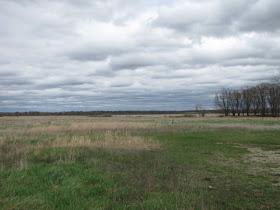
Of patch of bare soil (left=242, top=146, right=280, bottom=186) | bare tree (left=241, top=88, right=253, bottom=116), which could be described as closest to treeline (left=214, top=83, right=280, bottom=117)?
bare tree (left=241, top=88, right=253, bottom=116)

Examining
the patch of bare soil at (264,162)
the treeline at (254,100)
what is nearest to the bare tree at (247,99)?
the treeline at (254,100)

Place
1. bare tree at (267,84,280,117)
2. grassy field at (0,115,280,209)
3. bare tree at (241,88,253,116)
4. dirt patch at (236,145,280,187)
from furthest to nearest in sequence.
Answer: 1. bare tree at (241,88,253,116)
2. bare tree at (267,84,280,117)
3. dirt patch at (236,145,280,187)
4. grassy field at (0,115,280,209)

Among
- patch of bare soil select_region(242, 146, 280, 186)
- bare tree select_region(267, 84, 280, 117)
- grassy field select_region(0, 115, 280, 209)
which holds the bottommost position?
patch of bare soil select_region(242, 146, 280, 186)

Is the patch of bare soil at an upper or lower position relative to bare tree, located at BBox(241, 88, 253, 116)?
lower

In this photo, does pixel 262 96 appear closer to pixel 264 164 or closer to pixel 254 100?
pixel 254 100

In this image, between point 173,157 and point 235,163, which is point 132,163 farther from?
point 235,163

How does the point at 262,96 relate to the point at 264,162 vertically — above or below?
above

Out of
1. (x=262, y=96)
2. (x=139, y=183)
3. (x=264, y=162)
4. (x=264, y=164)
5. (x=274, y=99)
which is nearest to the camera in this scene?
(x=139, y=183)

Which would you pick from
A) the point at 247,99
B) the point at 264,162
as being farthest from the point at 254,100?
the point at 264,162

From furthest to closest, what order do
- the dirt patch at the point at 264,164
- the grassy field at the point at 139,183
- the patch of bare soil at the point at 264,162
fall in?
the patch of bare soil at the point at 264,162 → the dirt patch at the point at 264,164 → the grassy field at the point at 139,183

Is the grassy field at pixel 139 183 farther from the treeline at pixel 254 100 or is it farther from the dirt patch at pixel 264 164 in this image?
the treeline at pixel 254 100

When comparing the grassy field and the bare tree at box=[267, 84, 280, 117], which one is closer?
the grassy field

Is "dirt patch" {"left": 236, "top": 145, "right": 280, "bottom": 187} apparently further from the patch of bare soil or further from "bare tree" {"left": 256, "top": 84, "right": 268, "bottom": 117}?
"bare tree" {"left": 256, "top": 84, "right": 268, "bottom": 117}

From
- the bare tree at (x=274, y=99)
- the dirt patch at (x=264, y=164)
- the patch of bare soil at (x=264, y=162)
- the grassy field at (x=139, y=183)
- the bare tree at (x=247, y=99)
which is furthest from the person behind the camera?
the bare tree at (x=247, y=99)
